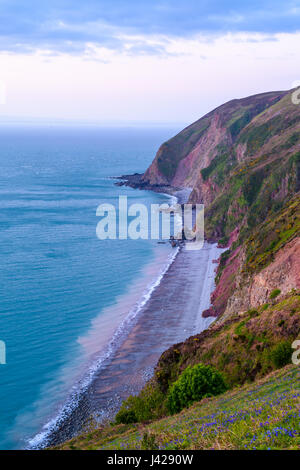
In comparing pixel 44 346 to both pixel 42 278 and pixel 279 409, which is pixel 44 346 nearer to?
pixel 42 278

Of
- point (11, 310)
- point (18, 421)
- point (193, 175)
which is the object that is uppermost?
point (193, 175)

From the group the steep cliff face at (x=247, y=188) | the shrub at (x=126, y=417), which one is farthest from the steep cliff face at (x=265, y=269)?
the shrub at (x=126, y=417)

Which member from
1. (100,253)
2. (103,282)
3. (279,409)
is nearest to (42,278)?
(103,282)

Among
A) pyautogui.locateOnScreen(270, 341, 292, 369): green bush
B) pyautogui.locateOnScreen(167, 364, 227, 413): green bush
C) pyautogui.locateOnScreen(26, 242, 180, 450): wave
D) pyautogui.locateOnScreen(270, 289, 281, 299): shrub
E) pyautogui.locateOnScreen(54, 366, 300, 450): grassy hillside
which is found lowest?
pyautogui.locateOnScreen(26, 242, 180, 450): wave

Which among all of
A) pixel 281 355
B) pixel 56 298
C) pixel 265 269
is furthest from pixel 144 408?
pixel 56 298

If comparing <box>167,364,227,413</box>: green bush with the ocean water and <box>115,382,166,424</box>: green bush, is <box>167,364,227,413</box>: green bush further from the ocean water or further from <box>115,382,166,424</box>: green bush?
the ocean water

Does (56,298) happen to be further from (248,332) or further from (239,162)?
(239,162)

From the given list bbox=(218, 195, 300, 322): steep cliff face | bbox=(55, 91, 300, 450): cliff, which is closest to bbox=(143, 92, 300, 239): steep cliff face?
bbox=(55, 91, 300, 450): cliff
